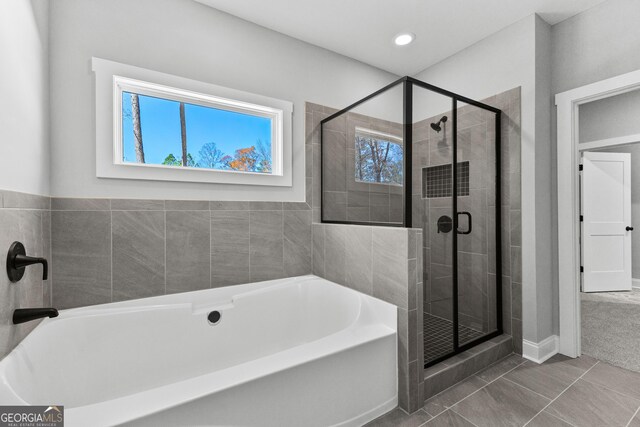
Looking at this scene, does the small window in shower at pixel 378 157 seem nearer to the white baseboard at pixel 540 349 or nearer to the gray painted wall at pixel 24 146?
the white baseboard at pixel 540 349

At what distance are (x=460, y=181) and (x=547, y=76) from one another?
1.17 meters

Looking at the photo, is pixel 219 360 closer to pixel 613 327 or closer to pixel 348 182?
pixel 348 182

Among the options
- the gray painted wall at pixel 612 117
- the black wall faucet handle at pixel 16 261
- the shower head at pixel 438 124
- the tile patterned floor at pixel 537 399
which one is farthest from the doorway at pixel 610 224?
the black wall faucet handle at pixel 16 261

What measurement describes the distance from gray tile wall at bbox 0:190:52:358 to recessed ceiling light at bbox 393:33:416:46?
2.83m

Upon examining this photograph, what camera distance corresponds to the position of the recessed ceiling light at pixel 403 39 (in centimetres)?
253

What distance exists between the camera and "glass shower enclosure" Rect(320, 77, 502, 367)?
1.88 metres

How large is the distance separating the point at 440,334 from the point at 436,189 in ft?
3.55

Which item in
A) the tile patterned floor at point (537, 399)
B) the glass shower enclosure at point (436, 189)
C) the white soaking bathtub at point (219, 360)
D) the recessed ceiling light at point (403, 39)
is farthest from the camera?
the recessed ceiling light at point (403, 39)

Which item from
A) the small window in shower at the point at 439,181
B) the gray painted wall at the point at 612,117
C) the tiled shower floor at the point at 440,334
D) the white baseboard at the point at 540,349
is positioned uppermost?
the gray painted wall at the point at 612,117

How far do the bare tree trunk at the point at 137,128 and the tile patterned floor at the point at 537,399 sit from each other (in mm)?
2210

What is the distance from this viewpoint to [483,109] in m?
2.36

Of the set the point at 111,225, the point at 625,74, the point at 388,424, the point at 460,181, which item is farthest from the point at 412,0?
the point at 388,424

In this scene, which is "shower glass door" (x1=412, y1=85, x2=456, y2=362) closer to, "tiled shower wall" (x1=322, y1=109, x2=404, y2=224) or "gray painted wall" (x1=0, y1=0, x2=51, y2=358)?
"tiled shower wall" (x1=322, y1=109, x2=404, y2=224)

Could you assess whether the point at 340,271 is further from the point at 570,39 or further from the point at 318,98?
the point at 570,39
